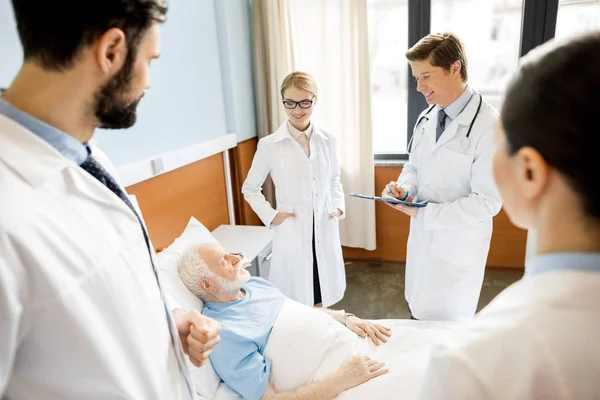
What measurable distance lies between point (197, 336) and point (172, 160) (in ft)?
4.84

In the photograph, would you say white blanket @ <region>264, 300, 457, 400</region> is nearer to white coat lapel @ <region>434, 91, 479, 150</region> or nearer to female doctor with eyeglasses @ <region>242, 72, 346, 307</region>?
female doctor with eyeglasses @ <region>242, 72, 346, 307</region>

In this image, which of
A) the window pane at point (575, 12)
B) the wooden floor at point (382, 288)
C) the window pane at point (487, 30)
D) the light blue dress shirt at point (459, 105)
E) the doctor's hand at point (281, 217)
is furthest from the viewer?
the window pane at point (487, 30)

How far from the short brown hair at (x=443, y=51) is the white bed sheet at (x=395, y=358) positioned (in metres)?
1.09

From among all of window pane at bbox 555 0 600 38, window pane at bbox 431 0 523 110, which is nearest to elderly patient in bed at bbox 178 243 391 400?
window pane at bbox 431 0 523 110

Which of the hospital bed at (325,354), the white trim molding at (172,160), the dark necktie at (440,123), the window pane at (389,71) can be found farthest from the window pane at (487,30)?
the hospital bed at (325,354)

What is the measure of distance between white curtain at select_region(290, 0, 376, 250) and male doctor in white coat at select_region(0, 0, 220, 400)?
2418mm

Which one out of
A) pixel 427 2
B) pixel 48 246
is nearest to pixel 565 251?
pixel 48 246

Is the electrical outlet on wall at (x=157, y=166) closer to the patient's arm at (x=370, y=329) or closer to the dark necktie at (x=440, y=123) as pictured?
the patient's arm at (x=370, y=329)

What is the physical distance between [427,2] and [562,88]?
2877 mm

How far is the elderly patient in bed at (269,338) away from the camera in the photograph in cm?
134

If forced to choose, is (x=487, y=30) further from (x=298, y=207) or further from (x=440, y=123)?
(x=298, y=207)

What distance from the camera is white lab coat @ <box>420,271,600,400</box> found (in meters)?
0.48

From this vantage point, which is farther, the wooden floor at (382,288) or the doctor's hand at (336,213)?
the wooden floor at (382,288)

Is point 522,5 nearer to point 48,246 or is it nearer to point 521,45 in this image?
point 521,45
